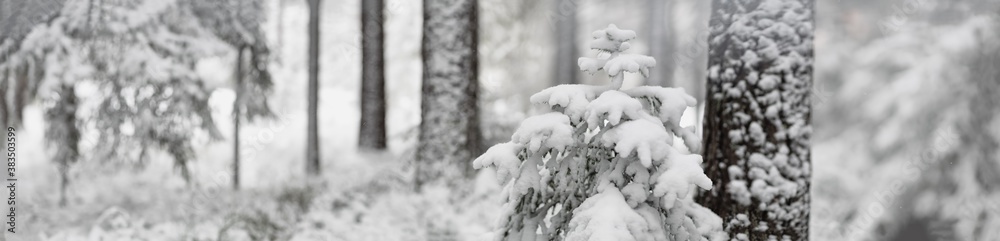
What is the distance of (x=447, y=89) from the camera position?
8609 millimetres

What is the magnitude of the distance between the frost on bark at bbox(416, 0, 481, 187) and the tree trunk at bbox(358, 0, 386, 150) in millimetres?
4012

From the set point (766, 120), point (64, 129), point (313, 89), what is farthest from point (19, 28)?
point (766, 120)

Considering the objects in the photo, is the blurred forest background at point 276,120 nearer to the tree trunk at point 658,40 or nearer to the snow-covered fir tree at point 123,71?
the snow-covered fir tree at point 123,71

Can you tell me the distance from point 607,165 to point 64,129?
25.0 ft

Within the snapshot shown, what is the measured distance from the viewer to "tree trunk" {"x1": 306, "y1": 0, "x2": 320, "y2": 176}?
10.5 metres

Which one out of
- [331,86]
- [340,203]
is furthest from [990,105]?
[331,86]

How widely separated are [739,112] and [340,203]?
541cm

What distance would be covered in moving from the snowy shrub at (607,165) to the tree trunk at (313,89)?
725 cm

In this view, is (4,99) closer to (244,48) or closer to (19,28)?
(19,28)

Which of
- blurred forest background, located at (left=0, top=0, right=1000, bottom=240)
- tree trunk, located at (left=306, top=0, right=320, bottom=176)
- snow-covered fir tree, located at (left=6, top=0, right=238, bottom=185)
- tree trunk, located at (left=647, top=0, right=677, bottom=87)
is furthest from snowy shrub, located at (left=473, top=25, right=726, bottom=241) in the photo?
tree trunk, located at (left=647, top=0, right=677, bottom=87)

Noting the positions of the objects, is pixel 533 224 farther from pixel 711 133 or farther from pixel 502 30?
pixel 502 30

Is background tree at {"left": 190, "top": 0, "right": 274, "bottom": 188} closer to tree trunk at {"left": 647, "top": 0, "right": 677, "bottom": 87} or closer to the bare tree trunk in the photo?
the bare tree trunk

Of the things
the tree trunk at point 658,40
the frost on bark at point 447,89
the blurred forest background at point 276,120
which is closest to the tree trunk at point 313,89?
the blurred forest background at point 276,120

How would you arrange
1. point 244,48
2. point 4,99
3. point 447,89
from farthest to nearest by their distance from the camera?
1. point 244,48
2. point 447,89
3. point 4,99
